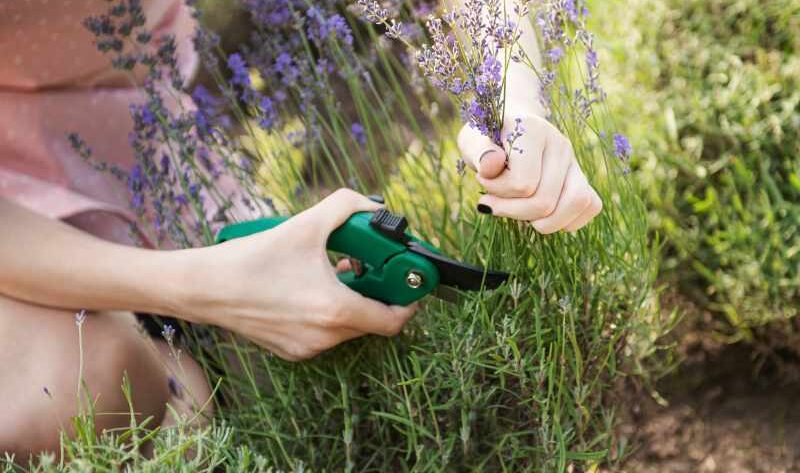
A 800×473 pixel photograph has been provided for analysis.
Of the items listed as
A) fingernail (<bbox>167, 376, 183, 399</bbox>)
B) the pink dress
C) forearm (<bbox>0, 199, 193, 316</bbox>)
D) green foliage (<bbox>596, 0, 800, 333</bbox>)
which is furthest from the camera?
green foliage (<bbox>596, 0, 800, 333</bbox>)

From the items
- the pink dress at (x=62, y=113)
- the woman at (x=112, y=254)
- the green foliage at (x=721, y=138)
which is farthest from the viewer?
the green foliage at (x=721, y=138)

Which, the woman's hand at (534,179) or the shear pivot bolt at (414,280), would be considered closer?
the woman's hand at (534,179)

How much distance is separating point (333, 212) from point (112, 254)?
0.43 meters

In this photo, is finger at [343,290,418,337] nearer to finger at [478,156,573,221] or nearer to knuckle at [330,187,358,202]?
knuckle at [330,187,358,202]

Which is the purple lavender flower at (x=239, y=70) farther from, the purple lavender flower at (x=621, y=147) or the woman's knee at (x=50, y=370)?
the purple lavender flower at (x=621, y=147)

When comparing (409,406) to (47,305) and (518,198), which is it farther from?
(47,305)

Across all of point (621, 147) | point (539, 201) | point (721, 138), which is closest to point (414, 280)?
point (539, 201)

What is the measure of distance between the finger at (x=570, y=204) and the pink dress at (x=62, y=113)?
1029mm

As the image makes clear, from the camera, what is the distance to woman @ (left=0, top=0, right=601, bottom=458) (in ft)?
4.60

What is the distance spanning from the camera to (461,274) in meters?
1.46

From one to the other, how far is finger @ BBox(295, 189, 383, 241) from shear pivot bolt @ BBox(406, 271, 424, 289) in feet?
0.42

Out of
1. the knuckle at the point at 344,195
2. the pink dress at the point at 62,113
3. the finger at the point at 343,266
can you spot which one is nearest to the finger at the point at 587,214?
the knuckle at the point at 344,195

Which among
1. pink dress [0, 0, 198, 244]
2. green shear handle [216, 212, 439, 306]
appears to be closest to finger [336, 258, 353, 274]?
green shear handle [216, 212, 439, 306]

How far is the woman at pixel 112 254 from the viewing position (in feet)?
4.60
